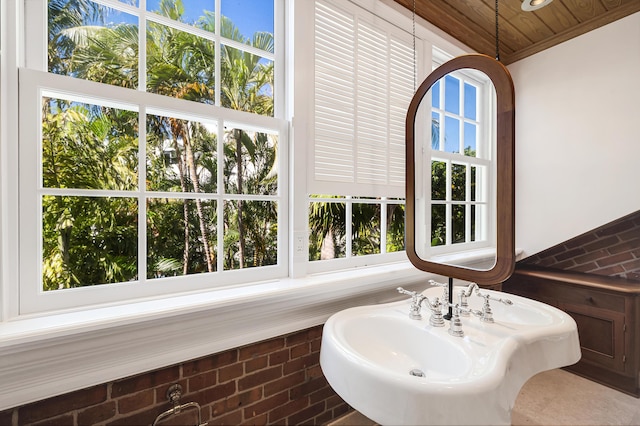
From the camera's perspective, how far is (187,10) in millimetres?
1300

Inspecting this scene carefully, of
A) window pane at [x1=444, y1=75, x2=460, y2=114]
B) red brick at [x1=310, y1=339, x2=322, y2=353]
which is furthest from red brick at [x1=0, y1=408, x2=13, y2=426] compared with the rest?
window pane at [x1=444, y1=75, x2=460, y2=114]

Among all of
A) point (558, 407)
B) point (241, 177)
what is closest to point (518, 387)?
point (558, 407)

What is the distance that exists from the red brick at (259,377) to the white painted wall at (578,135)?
1666 mm

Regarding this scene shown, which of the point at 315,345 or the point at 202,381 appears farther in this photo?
the point at 315,345

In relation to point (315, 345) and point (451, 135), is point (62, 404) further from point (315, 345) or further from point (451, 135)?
point (451, 135)

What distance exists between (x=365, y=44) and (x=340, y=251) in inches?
72.2

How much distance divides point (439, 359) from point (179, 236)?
7.90 ft

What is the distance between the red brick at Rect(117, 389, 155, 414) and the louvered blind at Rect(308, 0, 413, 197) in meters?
1.03

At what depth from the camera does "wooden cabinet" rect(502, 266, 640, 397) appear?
137cm

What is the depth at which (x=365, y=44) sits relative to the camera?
157cm

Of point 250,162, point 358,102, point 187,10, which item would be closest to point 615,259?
point 358,102

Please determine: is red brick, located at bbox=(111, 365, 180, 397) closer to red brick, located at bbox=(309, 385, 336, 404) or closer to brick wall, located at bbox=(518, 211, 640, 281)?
red brick, located at bbox=(309, 385, 336, 404)

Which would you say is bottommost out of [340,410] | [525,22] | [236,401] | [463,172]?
[340,410]

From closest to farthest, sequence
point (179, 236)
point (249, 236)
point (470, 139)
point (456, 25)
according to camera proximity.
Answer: point (470, 139) → point (456, 25) → point (179, 236) → point (249, 236)
